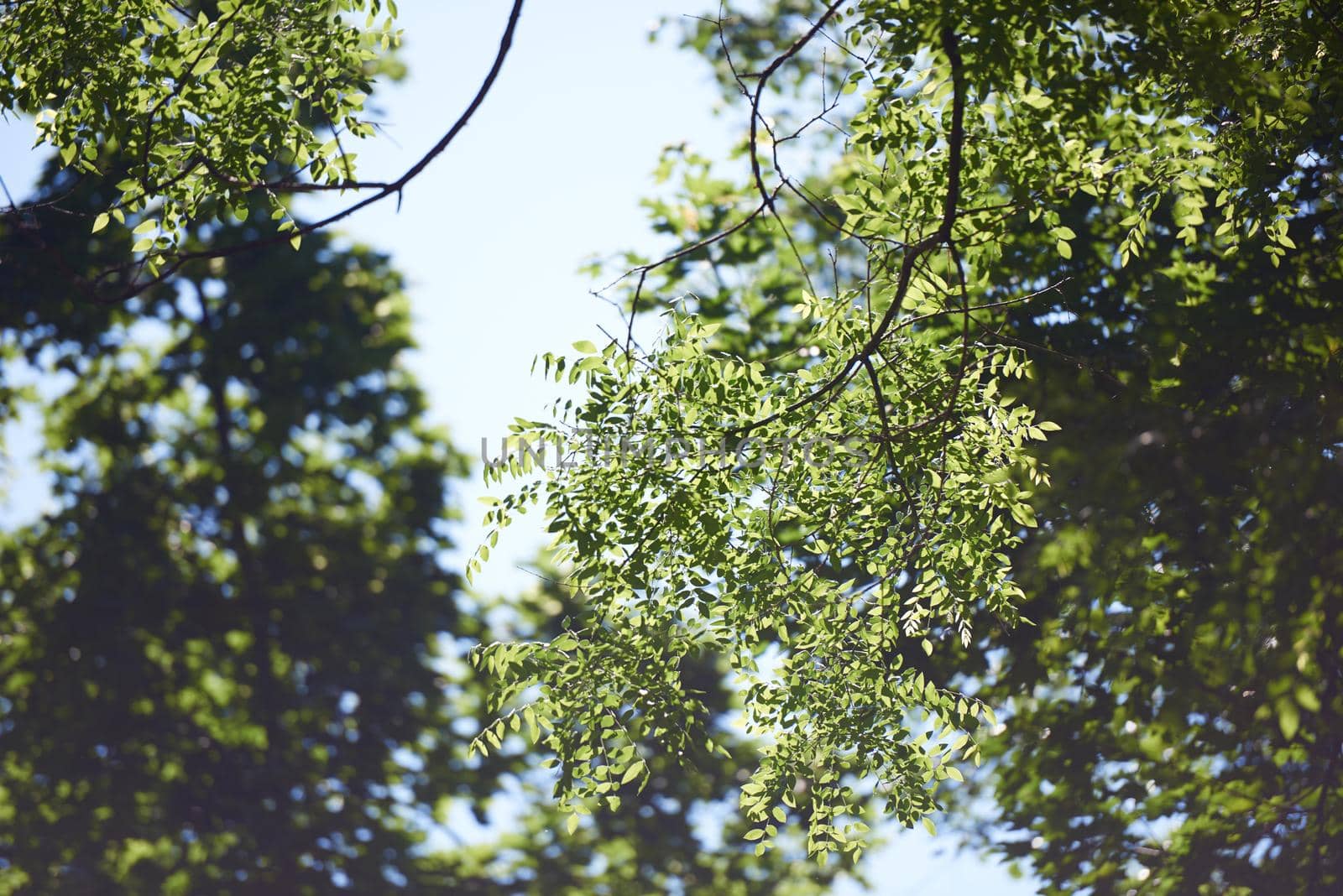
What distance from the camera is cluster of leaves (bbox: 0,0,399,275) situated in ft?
14.2

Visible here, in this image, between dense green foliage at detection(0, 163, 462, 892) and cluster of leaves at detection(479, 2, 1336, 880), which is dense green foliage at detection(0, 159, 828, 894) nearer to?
dense green foliage at detection(0, 163, 462, 892)

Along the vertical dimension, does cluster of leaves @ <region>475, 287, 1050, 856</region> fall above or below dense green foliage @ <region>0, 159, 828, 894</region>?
below

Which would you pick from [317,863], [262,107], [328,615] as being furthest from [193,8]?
[317,863]

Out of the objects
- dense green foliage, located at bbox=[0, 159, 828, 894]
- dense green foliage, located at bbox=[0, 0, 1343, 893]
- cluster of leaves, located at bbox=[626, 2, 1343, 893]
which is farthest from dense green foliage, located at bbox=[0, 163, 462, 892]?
cluster of leaves, located at bbox=[626, 2, 1343, 893]

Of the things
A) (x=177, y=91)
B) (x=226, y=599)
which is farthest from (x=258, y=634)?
(x=177, y=91)

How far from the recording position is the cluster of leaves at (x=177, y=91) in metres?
4.34

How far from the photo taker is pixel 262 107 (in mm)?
4457

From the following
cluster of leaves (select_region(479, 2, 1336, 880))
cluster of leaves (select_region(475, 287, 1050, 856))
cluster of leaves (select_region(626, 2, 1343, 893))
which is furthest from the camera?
cluster of leaves (select_region(626, 2, 1343, 893))

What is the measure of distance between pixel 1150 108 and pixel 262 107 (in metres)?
3.77

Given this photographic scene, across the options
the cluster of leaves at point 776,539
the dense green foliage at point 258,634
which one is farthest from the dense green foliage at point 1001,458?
the dense green foliage at point 258,634

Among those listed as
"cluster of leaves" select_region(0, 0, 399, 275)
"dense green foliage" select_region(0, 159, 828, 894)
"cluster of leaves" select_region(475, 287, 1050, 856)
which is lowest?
"cluster of leaves" select_region(475, 287, 1050, 856)

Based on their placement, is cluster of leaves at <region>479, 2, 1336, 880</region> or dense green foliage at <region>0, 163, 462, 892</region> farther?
dense green foliage at <region>0, 163, 462, 892</region>

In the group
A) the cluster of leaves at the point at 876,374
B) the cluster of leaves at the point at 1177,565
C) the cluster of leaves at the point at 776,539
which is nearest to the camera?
the cluster of leaves at the point at 876,374

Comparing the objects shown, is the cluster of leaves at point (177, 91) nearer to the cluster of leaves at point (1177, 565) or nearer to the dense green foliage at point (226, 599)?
the cluster of leaves at point (1177, 565)
